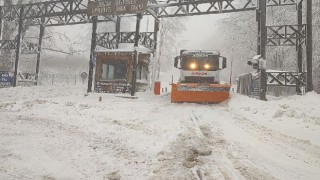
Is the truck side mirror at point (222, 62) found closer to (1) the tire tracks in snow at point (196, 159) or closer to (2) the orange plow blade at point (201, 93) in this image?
(2) the orange plow blade at point (201, 93)

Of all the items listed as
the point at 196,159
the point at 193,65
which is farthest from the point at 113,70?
the point at 196,159

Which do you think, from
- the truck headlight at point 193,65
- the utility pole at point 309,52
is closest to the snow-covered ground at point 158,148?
the utility pole at point 309,52

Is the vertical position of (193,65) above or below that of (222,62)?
below

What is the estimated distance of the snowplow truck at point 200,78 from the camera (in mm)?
13570

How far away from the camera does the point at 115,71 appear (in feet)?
65.7

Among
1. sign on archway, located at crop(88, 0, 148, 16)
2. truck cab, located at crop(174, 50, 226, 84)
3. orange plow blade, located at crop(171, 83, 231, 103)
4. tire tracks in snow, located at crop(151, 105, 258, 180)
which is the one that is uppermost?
sign on archway, located at crop(88, 0, 148, 16)

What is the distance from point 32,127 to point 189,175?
168 inches

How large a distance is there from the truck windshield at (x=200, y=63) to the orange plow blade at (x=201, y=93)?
1.59m

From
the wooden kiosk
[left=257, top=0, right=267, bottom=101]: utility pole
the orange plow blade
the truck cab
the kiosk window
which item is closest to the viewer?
the orange plow blade

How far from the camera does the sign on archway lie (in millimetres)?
16672

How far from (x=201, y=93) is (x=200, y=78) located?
1.44 metres

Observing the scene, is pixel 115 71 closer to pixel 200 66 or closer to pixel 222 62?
pixel 200 66

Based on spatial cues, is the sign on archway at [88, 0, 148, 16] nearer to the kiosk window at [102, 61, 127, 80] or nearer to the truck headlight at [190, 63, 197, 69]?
the kiosk window at [102, 61, 127, 80]

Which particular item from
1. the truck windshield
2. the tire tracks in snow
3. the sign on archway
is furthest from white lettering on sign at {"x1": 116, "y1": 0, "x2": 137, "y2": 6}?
the tire tracks in snow
